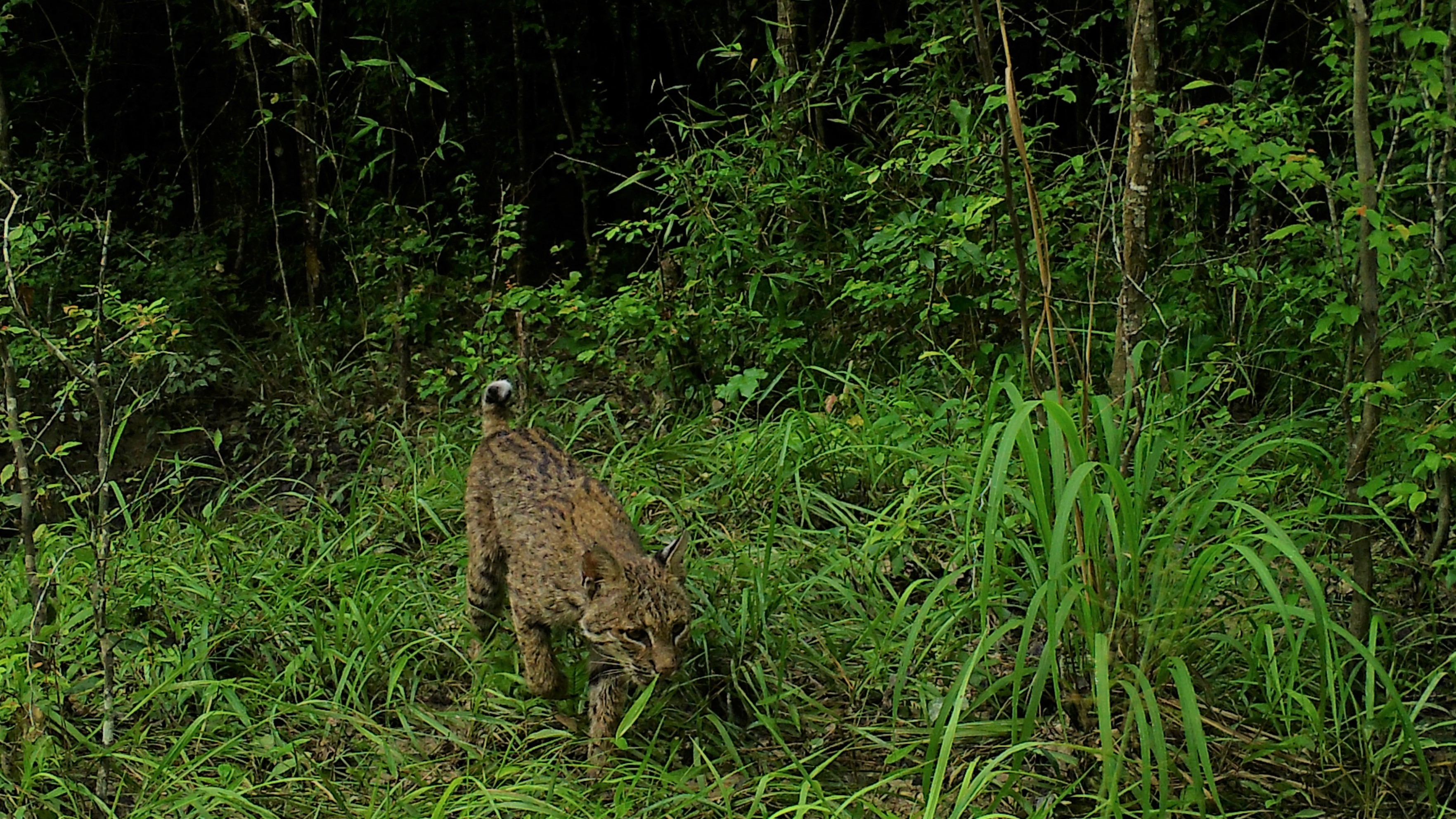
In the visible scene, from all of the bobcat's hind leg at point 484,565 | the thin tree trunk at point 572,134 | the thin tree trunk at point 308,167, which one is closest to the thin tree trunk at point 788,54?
the thin tree trunk at point 572,134

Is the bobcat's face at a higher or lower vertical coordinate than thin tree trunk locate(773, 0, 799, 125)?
lower

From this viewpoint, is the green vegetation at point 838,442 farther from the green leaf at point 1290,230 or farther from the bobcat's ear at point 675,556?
the bobcat's ear at point 675,556

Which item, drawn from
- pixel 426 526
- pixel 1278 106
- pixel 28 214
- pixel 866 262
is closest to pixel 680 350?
pixel 866 262

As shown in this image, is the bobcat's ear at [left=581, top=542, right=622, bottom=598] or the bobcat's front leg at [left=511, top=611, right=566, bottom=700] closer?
the bobcat's ear at [left=581, top=542, right=622, bottom=598]

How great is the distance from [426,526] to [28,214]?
4.23 m

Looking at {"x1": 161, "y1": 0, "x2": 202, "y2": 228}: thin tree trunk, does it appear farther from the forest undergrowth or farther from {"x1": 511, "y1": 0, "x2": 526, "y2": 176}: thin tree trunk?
the forest undergrowth

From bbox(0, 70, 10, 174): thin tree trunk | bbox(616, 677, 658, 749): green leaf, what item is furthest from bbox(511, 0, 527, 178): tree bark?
bbox(616, 677, 658, 749): green leaf

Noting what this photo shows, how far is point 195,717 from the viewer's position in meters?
4.22

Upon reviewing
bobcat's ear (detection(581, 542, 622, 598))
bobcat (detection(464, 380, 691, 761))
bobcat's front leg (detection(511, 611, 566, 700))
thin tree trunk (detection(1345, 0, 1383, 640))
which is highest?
thin tree trunk (detection(1345, 0, 1383, 640))

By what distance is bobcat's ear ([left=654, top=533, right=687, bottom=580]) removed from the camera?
3.98m

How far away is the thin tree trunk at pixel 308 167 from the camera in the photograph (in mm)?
7684

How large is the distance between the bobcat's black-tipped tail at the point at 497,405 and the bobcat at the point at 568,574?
147mm

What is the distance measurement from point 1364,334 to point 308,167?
6.72 metres

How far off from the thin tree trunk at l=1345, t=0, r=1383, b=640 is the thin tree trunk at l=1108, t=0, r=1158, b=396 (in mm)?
685
